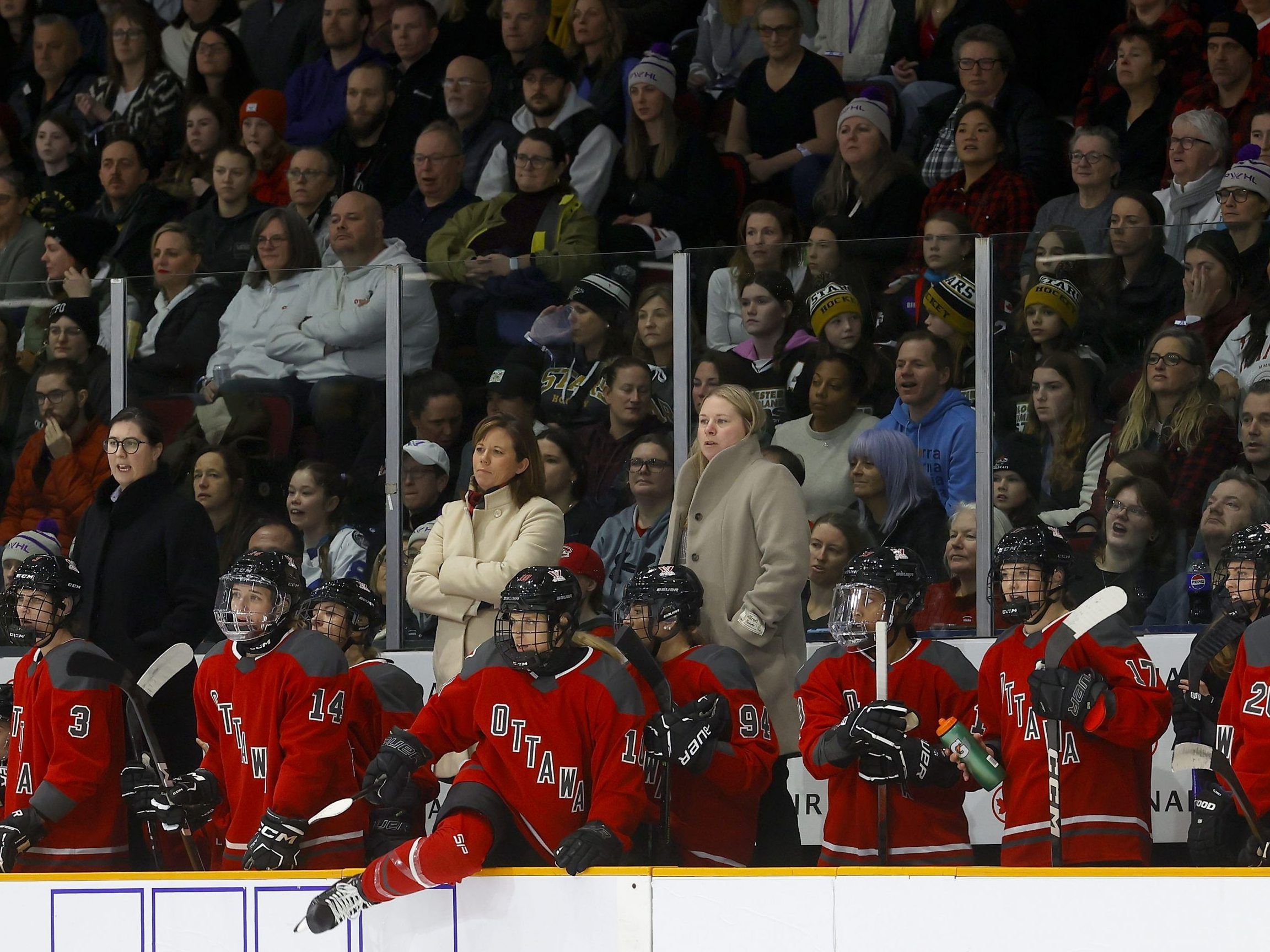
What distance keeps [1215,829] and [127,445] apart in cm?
333

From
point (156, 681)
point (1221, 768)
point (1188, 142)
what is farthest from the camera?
point (1188, 142)

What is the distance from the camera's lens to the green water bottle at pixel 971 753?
4.70 metres

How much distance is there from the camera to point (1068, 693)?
4664 millimetres

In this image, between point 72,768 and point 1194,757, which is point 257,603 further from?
point 1194,757

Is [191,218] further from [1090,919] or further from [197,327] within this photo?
[1090,919]

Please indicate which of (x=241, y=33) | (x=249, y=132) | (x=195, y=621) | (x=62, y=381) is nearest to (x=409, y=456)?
(x=195, y=621)

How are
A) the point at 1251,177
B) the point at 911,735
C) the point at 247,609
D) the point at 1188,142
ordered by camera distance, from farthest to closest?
the point at 1188,142
the point at 1251,177
the point at 247,609
the point at 911,735

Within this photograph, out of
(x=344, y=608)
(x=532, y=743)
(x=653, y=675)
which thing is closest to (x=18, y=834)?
(x=344, y=608)

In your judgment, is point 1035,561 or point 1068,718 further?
point 1035,561

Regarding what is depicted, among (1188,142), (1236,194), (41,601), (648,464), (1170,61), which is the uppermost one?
(1170,61)

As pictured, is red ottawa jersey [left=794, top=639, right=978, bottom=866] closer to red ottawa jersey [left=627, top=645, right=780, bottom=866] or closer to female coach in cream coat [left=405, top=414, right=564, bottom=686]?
red ottawa jersey [left=627, top=645, right=780, bottom=866]

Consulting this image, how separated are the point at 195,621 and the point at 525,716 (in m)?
1.36

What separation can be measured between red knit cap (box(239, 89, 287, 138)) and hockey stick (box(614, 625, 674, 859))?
12.2 ft

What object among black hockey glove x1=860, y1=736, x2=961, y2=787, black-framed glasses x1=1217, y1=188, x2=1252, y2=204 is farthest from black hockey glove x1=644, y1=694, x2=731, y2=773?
black-framed glasses x1=1217, y1=188, x2=1252, y2=204
